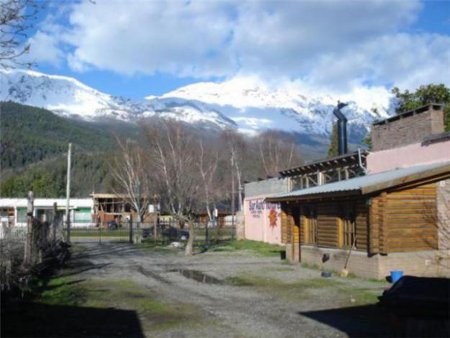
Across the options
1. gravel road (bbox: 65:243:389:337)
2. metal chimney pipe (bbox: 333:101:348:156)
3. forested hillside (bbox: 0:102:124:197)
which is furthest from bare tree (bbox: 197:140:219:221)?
gravel road (bbox: 65:243:389:337)

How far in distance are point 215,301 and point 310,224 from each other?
30.7ft

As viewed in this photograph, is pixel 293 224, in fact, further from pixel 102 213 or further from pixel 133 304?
pixel 102 213

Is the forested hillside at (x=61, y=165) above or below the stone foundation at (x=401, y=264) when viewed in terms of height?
above

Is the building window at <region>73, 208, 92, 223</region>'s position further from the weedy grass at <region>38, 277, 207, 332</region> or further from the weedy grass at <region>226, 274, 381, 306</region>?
the weedy grass at <region>226, 274, 381, 306</region>

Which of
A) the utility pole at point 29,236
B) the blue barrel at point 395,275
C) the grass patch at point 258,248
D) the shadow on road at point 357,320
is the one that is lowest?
the shadow on road at point 357,320

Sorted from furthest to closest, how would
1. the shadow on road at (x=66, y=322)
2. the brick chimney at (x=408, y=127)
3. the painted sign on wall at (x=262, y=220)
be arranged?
1. the painted sign on wall at (x=262, y=220)
2. the brick chimney at (x=408, y=127)
3. the shadow on road at (x=66, y=322)

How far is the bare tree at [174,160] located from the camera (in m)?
45.7

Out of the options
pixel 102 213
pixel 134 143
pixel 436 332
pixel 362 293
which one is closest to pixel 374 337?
pixel 436 332

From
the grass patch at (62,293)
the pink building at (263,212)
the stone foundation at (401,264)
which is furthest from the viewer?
the pink building at (263,212)

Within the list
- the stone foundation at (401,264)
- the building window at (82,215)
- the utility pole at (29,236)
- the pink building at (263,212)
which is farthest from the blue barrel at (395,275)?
the building window at (82,215)

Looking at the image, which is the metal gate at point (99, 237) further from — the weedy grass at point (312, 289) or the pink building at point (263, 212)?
the weedy grass at point (312, 289)

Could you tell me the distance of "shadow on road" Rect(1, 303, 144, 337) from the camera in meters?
9.73

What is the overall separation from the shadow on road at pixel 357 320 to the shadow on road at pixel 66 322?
334 centimetres

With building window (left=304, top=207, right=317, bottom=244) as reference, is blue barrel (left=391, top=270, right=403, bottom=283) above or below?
below
